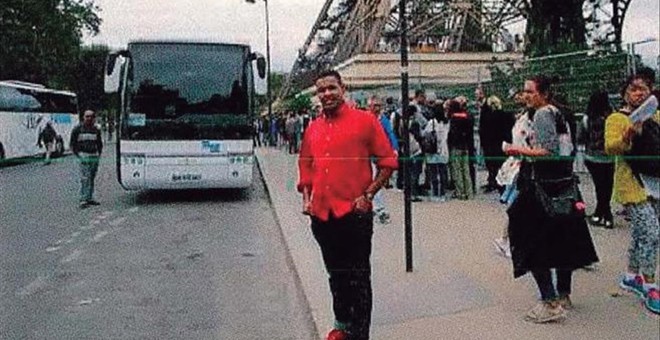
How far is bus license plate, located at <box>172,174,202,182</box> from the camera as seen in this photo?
15.5m

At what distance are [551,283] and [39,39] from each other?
4263 cm

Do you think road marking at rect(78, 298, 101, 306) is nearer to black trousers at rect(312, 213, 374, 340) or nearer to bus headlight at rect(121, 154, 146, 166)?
black trousers at rect(312, 213, 374, 340)

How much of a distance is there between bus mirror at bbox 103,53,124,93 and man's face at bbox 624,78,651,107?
36.8 feet

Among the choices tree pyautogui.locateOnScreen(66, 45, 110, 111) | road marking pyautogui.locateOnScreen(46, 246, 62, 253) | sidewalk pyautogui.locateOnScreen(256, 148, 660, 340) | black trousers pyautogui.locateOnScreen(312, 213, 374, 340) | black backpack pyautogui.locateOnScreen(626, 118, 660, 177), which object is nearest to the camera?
black backpack pyautogui.locateOnScreen(626, 118, 660, 177)

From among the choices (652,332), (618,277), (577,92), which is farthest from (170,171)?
(652,332)

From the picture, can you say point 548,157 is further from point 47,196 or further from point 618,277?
point 47,196

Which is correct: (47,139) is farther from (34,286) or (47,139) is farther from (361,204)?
(361,204)

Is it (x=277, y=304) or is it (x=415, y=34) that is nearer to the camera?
(x=277, y=304)

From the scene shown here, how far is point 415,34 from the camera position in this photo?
4603 centimetres

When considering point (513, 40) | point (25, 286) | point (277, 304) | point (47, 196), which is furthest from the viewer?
point (513, 40)

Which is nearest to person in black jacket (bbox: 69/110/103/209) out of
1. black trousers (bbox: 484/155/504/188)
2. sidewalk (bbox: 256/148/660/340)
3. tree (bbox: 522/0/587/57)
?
sidewalk (bbox: 256/148/660/340)

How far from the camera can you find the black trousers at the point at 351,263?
528 centimetres

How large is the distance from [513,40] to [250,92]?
2932 cm

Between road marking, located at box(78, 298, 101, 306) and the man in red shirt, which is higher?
the man in red shirt
